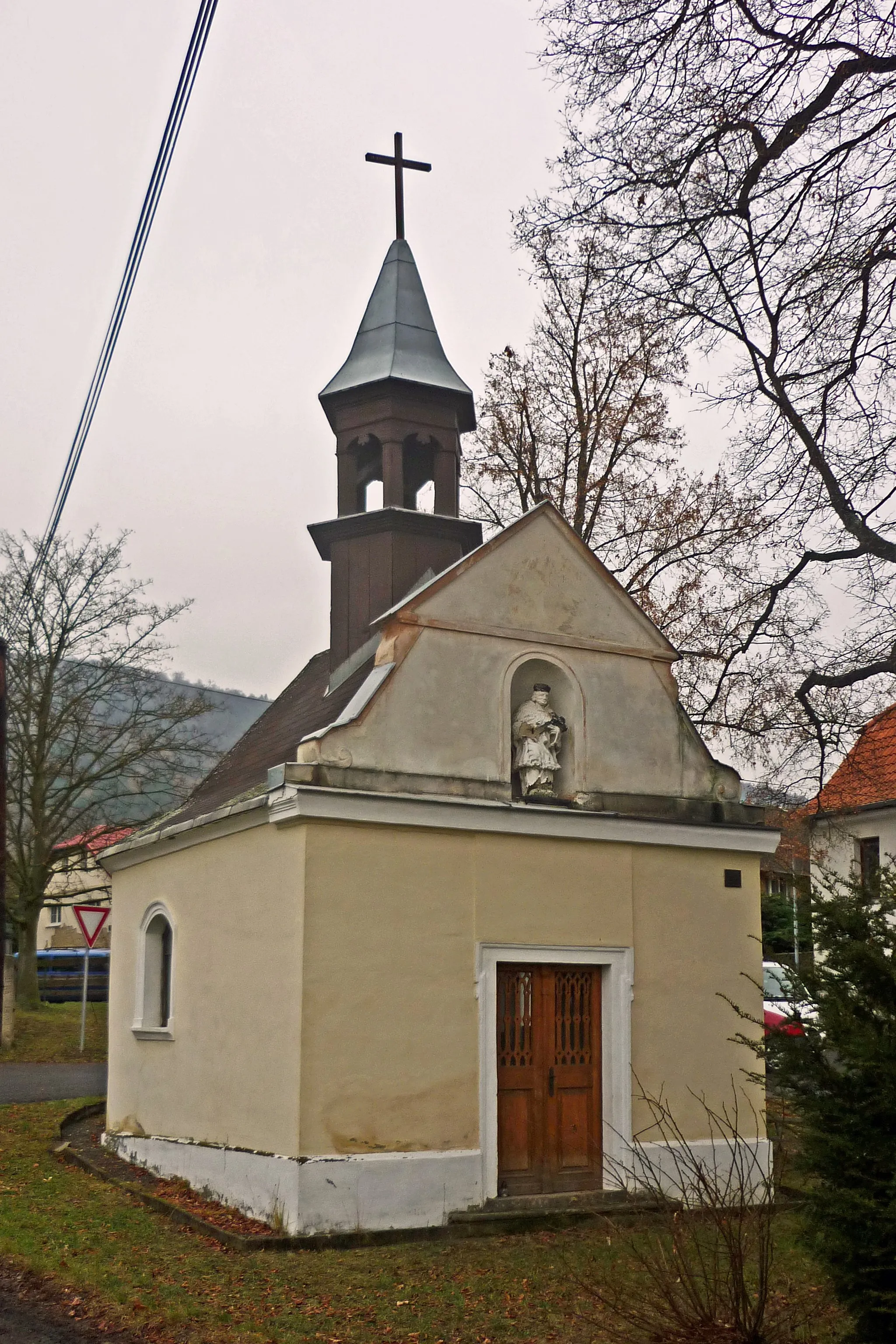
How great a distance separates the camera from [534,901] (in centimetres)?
1174

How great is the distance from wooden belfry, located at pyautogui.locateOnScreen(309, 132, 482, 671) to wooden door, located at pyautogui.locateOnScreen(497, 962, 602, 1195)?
437cm

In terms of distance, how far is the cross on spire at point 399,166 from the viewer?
16.8m

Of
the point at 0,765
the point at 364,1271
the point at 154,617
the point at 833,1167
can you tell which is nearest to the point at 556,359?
the point at 154,617

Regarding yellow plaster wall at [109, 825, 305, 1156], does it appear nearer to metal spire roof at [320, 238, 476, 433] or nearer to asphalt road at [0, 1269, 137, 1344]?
asphalt road at [0, 1269, 137, 1344]

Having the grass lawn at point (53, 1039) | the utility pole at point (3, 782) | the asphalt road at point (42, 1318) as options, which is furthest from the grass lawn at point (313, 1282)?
the grass lawn at point (53, 1039)

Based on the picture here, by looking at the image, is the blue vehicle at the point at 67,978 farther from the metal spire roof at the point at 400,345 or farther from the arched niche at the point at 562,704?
the arched niche at the point at 562,704

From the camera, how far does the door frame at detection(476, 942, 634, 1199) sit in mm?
11156

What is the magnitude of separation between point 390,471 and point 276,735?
3.24 metres

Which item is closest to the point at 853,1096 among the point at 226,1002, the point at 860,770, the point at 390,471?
the point at 860,770

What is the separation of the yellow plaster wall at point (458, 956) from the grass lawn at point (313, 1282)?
3.62ft

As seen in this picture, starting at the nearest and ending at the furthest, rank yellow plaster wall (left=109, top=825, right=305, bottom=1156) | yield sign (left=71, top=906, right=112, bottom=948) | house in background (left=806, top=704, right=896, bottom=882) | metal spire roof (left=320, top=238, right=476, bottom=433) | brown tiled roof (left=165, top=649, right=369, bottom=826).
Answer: yellow plaster wall (left=109, top=825, right=305, bottom=1156), house in background (left=806, top=704, right=896, bottom=882), brown tiled roof (left=165, top=649, right=369, bottom=826), metal spire roof (left=320, top=238, right=476, bottom=433), yield sign (left=71, top=906, right=112, bottom=948)

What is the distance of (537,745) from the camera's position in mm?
12086

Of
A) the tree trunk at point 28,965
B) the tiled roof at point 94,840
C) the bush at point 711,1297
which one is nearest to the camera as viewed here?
the bush at point 711,1297

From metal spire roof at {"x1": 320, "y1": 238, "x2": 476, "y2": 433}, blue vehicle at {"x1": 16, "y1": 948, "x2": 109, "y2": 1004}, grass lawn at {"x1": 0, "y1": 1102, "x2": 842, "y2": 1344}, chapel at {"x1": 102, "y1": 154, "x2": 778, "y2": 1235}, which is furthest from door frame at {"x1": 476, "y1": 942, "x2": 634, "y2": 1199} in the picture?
blue vehicle at {"x1": 16, "y1": 948, "x2": 109, "y2": 1004}
